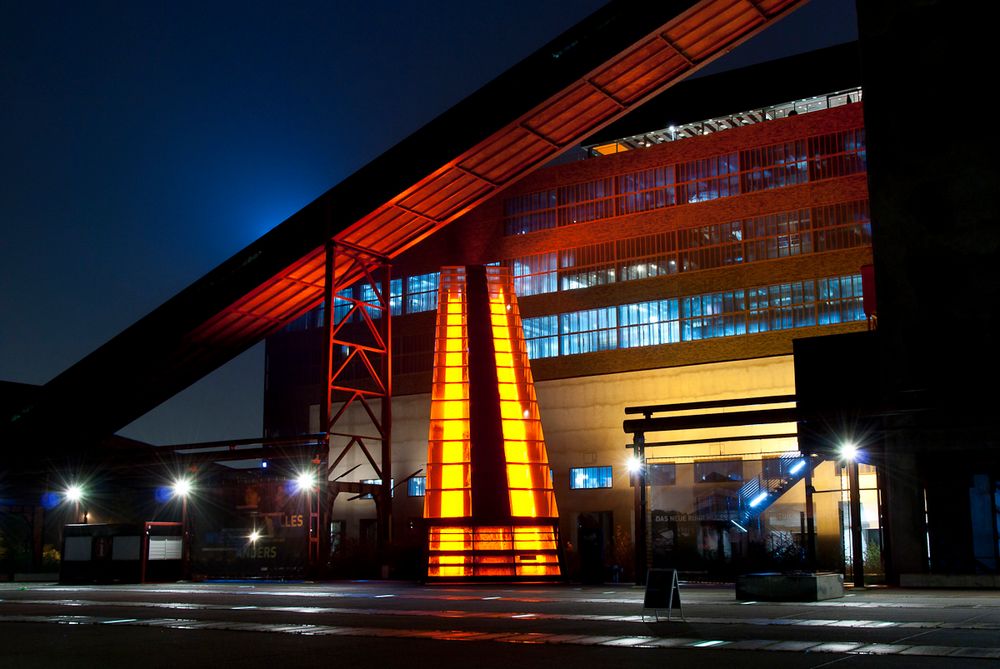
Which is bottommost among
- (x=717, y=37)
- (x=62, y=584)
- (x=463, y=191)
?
(x=62, y=584)

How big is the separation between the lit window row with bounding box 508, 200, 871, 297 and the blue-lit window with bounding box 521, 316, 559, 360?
169 centimetres

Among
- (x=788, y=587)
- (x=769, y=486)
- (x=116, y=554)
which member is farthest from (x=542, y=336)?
(x=788, y=587)

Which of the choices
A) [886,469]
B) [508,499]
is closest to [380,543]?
[508,499]

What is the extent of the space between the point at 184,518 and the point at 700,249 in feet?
91.0

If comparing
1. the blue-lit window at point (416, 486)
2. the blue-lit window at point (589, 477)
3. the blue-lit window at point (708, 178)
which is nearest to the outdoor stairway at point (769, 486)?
the blue-lit window at point (589, 477)

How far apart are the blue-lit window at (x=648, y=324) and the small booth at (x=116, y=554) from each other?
2424cm

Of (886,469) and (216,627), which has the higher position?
(886,469)

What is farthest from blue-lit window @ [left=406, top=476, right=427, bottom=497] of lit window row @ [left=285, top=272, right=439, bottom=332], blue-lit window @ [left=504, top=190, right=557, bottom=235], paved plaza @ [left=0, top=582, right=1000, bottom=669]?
paved plaza @ [left=0, top=582, right=1000, bottom=669]

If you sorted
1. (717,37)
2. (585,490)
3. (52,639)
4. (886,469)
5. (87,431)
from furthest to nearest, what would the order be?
1. (87,431)
2. (585,490)
3. (717,37)
4. (886,469)
5. (52,639)

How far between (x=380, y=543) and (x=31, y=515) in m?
20.9

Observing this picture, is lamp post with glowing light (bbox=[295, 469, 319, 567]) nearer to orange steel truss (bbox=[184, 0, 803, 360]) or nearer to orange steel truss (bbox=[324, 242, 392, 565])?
orange steel truss (bbox=[324, 242, 392, 565])

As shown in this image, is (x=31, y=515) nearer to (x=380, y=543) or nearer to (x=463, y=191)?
(x=380, y=543)

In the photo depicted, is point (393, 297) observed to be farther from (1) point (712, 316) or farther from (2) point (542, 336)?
(1) point (712, 316)

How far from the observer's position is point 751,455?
4634 cm
